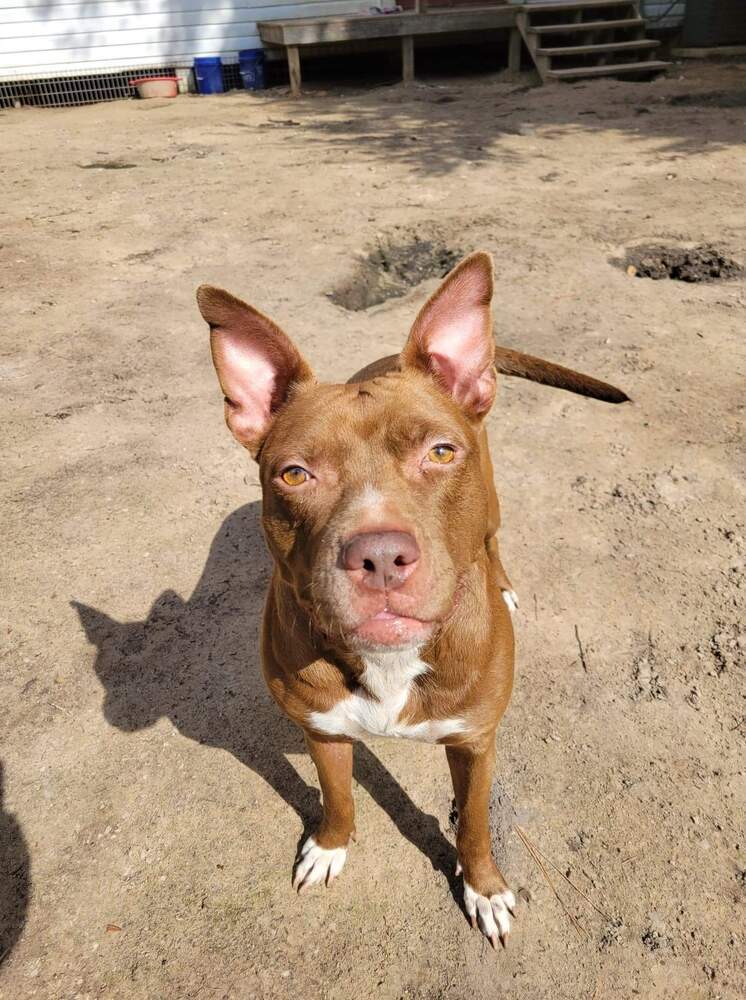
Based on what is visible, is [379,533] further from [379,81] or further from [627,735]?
[379,81]

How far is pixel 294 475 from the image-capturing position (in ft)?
7.06

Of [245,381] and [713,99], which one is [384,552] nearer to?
[245,381]

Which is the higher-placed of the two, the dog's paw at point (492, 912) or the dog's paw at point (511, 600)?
the dog's paw at point (511, 600)

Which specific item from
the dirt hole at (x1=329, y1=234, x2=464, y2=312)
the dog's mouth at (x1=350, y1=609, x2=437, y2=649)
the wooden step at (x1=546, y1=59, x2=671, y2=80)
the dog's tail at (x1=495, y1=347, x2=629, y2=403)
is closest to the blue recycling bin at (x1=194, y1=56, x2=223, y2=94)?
the wooden step at (x1=546, y1=59, x2=671, y2=80)

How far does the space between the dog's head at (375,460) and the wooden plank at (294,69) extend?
1463 centimetres

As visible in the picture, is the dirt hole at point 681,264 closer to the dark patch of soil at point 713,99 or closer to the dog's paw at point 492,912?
the dog's paw at point 492,912

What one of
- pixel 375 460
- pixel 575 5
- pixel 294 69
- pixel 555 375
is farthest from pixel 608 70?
pixel 375 460

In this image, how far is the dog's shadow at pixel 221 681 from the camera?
9.69 ft

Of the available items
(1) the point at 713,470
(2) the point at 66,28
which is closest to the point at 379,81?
(2) the point at 66,28

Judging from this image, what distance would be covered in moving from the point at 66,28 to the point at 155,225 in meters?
9.61

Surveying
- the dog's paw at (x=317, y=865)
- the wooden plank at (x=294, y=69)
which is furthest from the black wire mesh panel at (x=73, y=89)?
the dog's paw at (x=317, y=865)

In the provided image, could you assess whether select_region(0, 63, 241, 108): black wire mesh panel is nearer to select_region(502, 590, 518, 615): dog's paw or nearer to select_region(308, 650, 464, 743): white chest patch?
select_region(502, 590, 518, 615): dog's paw

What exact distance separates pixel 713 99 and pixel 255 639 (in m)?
12.7

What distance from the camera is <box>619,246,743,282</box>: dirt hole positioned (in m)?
6.49
